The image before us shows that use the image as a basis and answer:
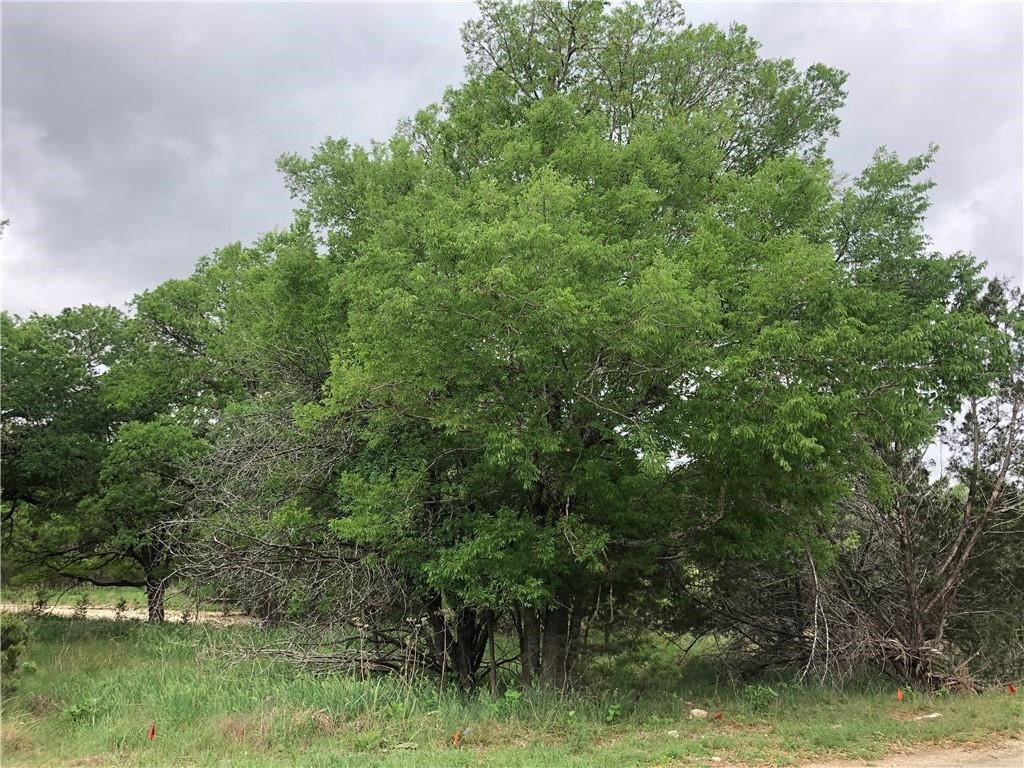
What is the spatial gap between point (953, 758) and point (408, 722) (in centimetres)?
615

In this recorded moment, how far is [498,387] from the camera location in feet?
30.0

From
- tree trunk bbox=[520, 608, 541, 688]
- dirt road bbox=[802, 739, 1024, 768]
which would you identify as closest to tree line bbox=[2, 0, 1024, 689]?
tree trunk bbox=[520, 608, 541, 688]

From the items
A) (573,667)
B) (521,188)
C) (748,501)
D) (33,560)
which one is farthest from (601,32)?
(33,560)

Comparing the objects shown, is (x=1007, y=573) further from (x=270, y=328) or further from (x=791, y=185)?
(x=270, y=328)

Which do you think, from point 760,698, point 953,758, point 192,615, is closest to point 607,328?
point 953,758

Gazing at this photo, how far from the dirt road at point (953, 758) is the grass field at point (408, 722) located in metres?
0.30

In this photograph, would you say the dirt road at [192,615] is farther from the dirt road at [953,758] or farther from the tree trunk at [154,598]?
the dirt road at [953,758]

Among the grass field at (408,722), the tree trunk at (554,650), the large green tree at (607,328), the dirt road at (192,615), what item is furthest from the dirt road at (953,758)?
the dirt road at (192,615)

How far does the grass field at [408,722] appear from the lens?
722 centimetres

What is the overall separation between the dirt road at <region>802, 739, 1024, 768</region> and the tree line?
9.89 feet

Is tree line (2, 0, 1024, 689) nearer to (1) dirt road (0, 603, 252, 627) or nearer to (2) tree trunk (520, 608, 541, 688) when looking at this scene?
(2) tree trunk (520, 608, 541, 688)

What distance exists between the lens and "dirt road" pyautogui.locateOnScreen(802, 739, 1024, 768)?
731cm

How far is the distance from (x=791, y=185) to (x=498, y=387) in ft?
15.6

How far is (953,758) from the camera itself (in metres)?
7.71
